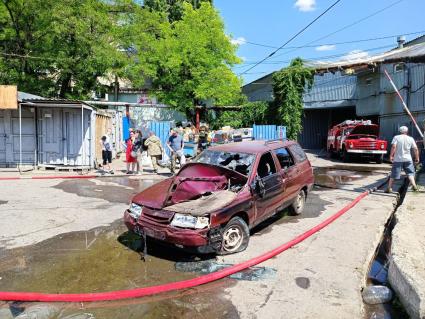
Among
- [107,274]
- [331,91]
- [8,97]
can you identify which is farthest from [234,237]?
[331,91]

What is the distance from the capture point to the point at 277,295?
15.0 feet

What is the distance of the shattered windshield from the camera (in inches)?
267

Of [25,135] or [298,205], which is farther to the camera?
[25,135]

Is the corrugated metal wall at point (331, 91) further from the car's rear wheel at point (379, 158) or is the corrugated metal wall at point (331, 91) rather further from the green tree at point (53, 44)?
Answer: the green tree at point (53, 44)

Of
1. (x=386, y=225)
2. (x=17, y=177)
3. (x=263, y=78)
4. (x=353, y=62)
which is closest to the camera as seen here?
(x=386, y=225)

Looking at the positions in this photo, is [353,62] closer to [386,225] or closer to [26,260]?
[386,225]

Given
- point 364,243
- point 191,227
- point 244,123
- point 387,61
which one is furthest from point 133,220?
point 244,123

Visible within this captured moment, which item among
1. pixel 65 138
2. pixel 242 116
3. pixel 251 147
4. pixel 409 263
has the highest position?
pixel 242 116

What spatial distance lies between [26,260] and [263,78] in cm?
3380

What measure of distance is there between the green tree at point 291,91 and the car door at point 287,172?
68.5ft

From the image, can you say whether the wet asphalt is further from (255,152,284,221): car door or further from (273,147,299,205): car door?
(273,147,299,205): car door

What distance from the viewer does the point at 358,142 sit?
20250 millimetres

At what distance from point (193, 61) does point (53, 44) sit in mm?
9450

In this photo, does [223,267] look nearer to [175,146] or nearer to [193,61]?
[175,146]
